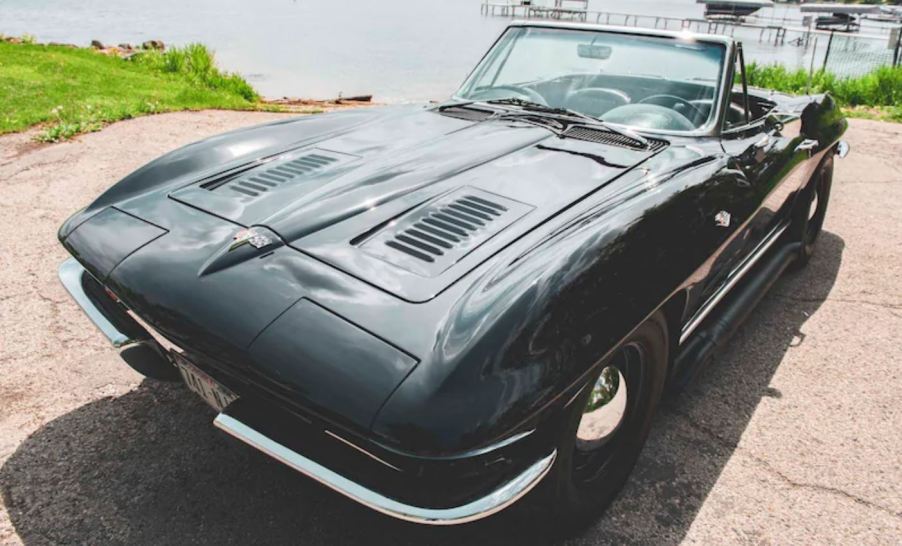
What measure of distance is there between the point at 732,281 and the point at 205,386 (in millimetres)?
2226

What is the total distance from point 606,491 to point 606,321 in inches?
28.8

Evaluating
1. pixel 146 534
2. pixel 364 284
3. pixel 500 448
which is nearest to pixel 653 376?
pixel 500 448

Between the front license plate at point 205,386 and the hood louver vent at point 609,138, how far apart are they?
171 centimetres

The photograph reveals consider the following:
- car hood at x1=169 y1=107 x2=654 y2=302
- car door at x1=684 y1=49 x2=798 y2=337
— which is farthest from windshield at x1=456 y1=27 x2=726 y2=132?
car hood at x1=169 y1=107 x2=654 y2=302

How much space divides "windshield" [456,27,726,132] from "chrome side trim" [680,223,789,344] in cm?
69

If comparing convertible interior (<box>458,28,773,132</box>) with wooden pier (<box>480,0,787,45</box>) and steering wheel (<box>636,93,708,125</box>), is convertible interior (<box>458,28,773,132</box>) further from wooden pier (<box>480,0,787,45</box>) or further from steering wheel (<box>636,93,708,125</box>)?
wooden pier (<box>480,0,787,45</box>)

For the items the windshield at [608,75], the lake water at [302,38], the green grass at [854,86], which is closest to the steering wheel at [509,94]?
the windshield at [608,75]

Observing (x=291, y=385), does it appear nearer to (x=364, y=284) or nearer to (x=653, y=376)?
(x=364, y=284)

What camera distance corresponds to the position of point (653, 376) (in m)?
2.13

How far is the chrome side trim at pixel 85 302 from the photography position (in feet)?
6.72

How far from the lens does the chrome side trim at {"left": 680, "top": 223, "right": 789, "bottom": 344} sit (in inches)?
99.3

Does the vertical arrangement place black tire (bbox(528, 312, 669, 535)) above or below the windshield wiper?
below

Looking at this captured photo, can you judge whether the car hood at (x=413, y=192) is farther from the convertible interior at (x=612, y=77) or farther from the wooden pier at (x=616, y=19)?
the wooden pier at (x=616, y=19)

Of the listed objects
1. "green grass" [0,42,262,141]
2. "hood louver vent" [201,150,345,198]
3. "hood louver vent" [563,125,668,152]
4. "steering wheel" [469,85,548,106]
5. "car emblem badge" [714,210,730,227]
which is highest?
"steering wheel" [469,85,548,106]
